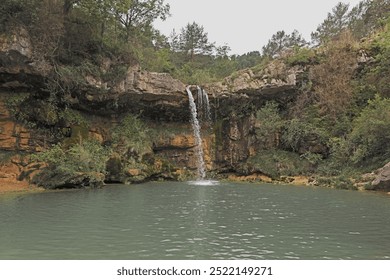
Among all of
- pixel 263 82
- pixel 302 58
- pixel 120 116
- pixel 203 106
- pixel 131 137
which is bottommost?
pixel 131 137

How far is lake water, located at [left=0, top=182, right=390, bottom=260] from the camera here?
716 cm

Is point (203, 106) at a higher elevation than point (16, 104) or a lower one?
higher

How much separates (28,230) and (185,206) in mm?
5850

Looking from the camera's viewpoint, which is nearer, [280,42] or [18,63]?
[18,63]

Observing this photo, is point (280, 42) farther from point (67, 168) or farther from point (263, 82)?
point (67, 168)

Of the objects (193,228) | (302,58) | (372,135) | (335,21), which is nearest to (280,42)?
(335,21)

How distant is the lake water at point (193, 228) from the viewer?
23.5 feet

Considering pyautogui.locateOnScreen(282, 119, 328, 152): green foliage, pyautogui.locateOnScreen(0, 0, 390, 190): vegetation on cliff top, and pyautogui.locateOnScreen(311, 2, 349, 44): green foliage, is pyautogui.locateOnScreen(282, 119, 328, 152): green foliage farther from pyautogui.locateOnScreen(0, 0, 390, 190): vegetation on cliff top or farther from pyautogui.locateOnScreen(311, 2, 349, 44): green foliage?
pyautogui.locateOnScreen(311, 2, 349, 44): green foliage

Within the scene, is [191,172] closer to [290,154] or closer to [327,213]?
[290,154]

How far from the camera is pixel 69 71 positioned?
2195 centimetres

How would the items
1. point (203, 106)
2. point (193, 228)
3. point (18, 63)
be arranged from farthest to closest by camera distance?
point (203, 106)
point (18, 63)
point (193, 228)

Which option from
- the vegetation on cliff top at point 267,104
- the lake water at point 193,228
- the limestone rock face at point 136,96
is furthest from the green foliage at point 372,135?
the limestone rock face at point 136,96

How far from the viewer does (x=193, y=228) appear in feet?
31.1

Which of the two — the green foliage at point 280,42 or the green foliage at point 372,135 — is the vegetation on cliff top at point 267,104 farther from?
the green foliage at point 280,42
